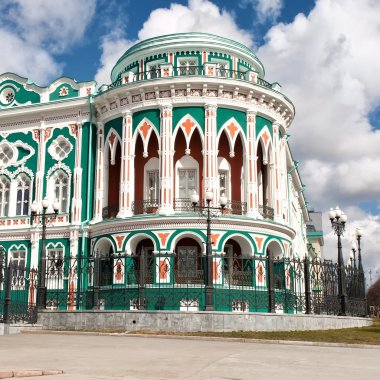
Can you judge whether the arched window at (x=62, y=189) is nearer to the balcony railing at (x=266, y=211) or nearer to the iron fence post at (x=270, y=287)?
the balcony railing at (x=266, y=211)

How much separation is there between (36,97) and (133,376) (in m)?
24.9

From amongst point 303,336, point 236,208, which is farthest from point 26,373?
point 236,208

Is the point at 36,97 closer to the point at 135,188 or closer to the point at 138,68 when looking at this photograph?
the point at 138,68

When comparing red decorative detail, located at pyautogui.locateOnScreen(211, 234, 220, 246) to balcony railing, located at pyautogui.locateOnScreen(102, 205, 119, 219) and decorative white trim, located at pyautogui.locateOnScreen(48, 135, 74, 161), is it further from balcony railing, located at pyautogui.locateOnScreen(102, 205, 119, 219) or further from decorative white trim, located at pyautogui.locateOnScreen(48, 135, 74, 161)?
decorative white trim, located at pyautogui.locateOnScreen(48, 135, 74, 161)

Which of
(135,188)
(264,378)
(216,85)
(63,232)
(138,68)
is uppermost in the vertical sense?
(138,68)

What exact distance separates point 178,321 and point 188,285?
4.29 m

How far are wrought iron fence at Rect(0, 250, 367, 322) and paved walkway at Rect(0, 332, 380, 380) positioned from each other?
4.98 meters

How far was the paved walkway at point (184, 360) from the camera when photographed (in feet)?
30.9

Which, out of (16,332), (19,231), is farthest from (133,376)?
(19,231)

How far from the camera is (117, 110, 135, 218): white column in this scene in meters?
27.8

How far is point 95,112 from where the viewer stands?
99.7ft

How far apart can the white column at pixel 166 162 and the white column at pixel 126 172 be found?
1.70 m

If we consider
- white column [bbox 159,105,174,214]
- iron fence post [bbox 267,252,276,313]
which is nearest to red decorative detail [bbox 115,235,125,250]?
white column [bbox 159,105,174,214]

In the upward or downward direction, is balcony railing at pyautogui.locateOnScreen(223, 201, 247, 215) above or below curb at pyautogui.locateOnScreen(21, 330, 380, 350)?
above
